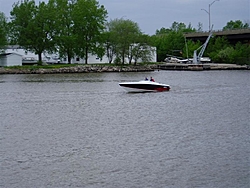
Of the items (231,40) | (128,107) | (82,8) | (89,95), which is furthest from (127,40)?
(128,107)

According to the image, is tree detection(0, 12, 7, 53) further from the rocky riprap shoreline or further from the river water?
the river water

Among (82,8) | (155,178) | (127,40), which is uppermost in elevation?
(82,8)

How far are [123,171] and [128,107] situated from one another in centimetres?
2150

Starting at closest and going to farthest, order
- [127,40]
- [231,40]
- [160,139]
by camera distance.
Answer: [160,139] < [127,40] < [231,40]

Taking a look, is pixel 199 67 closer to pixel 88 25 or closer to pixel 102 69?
pixel 102 69

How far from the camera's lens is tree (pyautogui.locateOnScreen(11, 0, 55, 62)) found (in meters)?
108

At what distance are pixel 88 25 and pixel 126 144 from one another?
3468 inches

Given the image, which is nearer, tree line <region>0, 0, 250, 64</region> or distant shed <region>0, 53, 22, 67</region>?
tree line <region>0, 0, 250, 64</region>

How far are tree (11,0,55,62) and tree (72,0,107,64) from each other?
5.89 m

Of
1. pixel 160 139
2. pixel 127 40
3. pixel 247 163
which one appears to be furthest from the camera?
pixel 127 40

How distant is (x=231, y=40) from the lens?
144 m

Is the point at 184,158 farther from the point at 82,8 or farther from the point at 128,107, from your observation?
the point at 82,8

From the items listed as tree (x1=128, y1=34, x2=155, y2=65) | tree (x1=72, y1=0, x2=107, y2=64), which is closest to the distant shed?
tree (x1=72, y1=0, x2=107, y2=64)

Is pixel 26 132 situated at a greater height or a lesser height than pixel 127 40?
lesser
